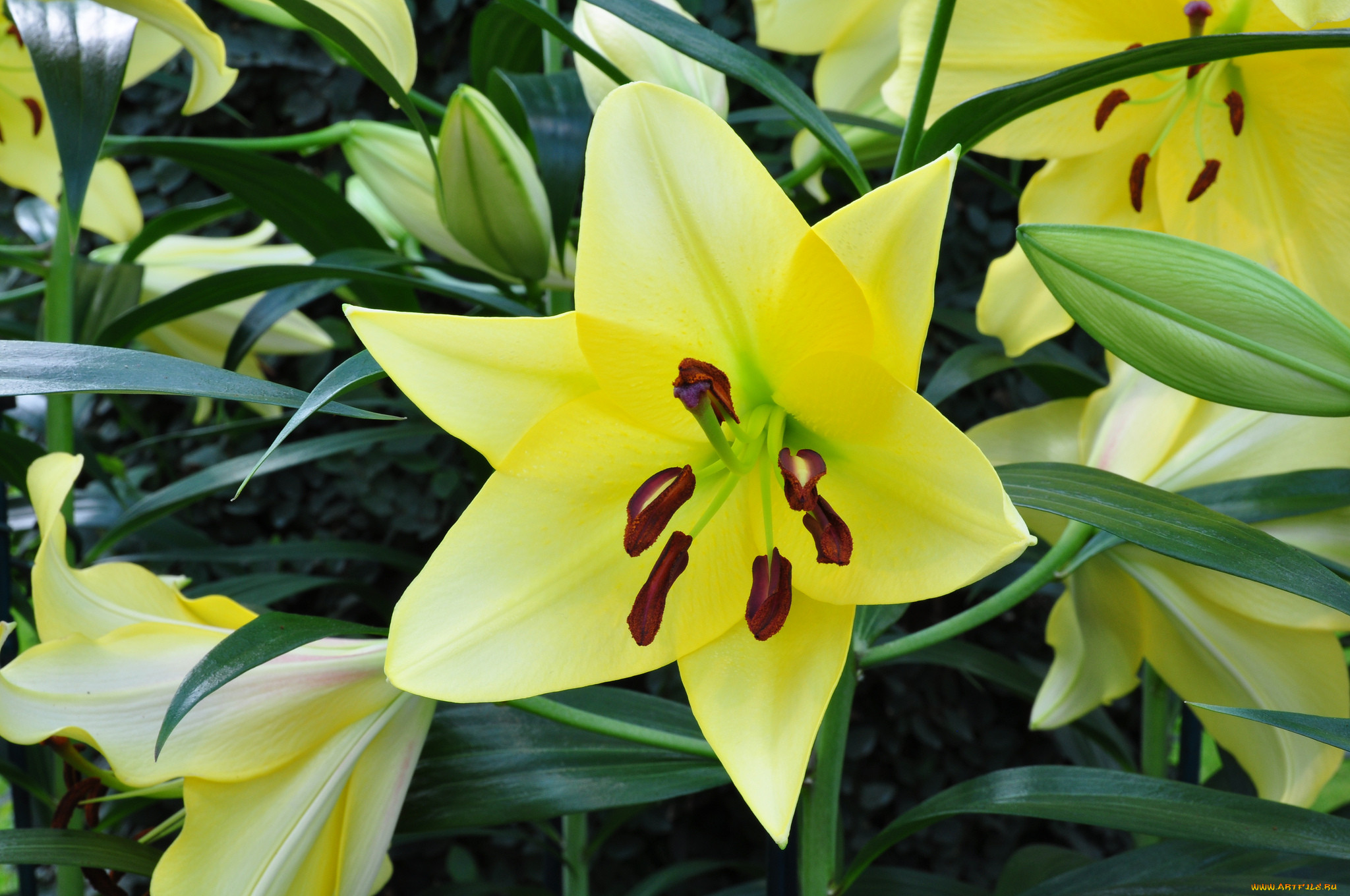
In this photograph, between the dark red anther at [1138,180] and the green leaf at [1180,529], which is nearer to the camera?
the green leaf at [1180,529]

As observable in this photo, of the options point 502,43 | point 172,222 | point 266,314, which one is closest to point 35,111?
point 172,222

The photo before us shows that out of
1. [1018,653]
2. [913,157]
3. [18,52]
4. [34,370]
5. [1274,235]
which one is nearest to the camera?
[34,370]

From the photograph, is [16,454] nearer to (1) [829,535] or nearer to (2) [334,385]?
(2) [334,385]

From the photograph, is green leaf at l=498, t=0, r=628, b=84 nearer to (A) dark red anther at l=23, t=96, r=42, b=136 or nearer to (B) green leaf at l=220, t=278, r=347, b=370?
(B) green leaf at l=220, t=278, r=347, b=370

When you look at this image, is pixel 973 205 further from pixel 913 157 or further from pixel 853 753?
pixel 913 157

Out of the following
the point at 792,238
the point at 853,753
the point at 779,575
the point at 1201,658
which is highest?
the point at 792,238

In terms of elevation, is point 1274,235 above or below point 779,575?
above

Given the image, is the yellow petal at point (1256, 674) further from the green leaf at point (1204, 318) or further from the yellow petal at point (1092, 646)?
the green leaf at point (1204, 318)

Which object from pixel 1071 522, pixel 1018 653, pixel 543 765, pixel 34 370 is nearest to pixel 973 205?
pixel 1018 653

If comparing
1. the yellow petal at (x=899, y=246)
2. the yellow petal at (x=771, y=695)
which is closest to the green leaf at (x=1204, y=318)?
the yellow petal at (x=899, y=246)
